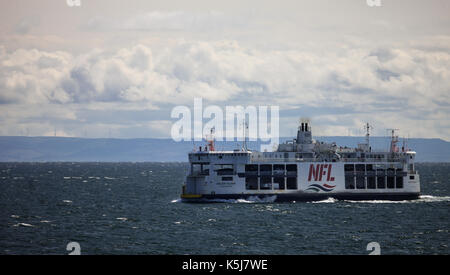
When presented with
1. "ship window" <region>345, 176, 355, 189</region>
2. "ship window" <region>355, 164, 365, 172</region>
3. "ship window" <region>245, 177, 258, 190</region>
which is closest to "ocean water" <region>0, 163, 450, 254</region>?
"ship window" <region>245, 177, 258, 190</region>

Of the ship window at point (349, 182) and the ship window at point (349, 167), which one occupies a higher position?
the ship window at point (349, 167)

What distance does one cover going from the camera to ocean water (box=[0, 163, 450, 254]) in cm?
5225

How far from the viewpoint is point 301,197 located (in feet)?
264

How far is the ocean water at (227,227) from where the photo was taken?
171ft

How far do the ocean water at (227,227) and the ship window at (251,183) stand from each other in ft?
7.02

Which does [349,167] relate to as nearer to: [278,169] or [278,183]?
[278,169]

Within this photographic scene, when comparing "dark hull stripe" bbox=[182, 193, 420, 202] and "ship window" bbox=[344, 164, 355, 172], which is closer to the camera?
"dark hull stripe" bbox=[182, 193, 420, 202]

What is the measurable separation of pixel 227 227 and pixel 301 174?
807 inches

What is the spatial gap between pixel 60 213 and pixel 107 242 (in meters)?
23.4

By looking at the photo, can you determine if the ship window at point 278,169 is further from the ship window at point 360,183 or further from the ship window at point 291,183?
the ship window at point 360,183

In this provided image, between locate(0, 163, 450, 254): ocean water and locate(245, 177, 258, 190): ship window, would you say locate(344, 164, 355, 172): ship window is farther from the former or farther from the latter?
locate(245, 177, 258, 190): ship window

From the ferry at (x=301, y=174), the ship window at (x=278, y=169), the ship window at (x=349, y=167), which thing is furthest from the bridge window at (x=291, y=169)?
the ship window at (x=349, y=167)
